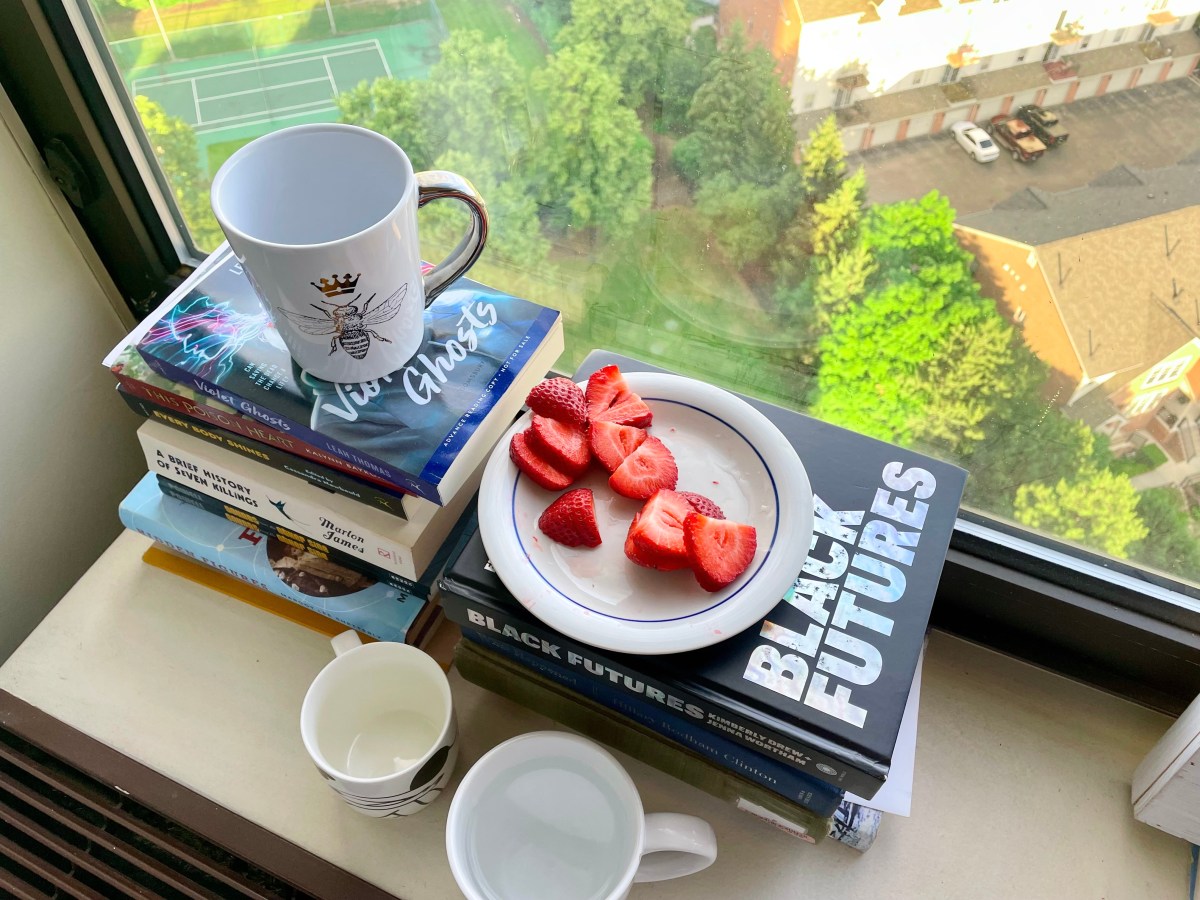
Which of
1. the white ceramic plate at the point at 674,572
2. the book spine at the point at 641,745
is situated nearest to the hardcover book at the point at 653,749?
the book spine at the point at 641,745

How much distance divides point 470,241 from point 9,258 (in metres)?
0.54

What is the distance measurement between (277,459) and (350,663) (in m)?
0.18

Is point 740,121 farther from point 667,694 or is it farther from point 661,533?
point 667,694

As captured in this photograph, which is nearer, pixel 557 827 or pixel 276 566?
pixel 557 827

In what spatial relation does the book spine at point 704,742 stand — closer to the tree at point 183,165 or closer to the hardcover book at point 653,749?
the hardcover book at point 653,749

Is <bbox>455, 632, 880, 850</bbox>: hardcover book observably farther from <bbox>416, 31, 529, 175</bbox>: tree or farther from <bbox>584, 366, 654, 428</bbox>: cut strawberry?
<bbox>416, 31, 529, 175</bbox>: tree

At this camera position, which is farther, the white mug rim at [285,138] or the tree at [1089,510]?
the tree at [1089,510]

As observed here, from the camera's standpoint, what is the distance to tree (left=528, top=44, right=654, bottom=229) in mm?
841

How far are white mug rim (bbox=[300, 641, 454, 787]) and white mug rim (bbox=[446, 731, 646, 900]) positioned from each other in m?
0.05

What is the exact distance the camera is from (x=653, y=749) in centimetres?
75

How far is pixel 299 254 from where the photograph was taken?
Result: 23.7 inches

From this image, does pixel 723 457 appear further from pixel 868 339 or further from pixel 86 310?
pixel 86 310

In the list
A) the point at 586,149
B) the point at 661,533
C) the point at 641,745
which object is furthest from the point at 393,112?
the point at 641,745

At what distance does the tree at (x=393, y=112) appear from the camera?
0.93 m
